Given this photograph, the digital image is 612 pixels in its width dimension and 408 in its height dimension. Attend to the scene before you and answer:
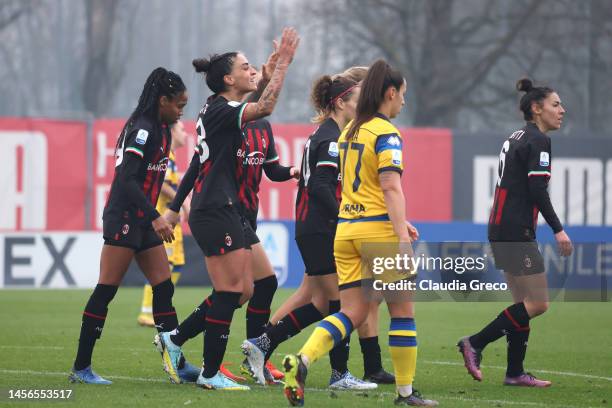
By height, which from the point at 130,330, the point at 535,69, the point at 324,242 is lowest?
the point at 130,330

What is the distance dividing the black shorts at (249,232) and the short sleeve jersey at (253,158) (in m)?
0.03

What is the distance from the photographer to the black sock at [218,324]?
830 centimetres

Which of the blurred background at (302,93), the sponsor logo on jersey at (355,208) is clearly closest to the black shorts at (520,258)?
the sponsor logo on jersey at (355,208)

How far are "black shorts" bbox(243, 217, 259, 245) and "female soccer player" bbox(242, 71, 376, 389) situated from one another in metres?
0.36

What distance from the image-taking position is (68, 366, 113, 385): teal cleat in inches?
344

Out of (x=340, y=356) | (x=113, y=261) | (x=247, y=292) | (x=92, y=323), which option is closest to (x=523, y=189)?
(x=340, y=356)

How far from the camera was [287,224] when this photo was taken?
20.2 m

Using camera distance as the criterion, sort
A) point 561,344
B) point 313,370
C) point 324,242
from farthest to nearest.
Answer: point 561,344 < point 313,370 < point 324,242

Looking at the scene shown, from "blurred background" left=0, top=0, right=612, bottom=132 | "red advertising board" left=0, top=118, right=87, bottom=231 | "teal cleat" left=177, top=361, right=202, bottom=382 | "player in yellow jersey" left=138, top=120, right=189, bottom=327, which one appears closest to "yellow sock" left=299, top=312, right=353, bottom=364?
"teal cleat" left=177, top=361, right=202, bottom=382

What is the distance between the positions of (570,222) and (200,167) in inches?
620

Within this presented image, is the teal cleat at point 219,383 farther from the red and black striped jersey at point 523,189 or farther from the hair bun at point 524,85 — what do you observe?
the hair bun at point 524,85

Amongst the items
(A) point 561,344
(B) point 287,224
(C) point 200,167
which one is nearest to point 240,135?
(C) point 200,167

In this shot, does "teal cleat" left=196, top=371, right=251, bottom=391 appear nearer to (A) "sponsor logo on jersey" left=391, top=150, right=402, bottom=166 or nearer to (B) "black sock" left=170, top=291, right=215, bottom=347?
(B) "black sock" left=170, top=291, right=215, bottom=347

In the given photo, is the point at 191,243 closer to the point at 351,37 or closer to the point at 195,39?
the point at 351,37
